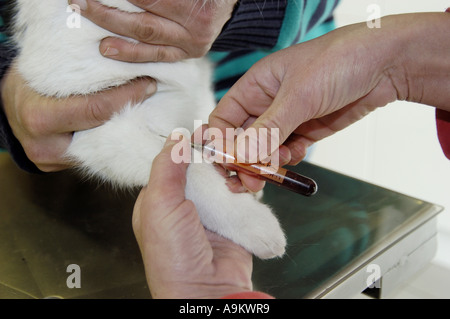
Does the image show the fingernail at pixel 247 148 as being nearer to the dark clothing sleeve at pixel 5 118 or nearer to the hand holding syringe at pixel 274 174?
the hand holding syringe at pixel 274 174

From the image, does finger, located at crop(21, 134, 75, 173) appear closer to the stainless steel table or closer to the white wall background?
the stainless steel table

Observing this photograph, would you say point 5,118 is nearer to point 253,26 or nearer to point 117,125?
point 117,125

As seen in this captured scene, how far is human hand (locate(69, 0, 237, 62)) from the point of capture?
772 millimetres

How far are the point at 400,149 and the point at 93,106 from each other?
149cm

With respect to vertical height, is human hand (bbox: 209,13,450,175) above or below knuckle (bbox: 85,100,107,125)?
above

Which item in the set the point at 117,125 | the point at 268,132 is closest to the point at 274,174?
the point at 268,132

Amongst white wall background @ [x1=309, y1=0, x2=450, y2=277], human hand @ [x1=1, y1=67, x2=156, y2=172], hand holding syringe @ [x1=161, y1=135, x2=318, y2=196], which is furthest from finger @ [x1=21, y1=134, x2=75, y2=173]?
white wall background @ [x1=309, y1=0, x2=450, y2=277]

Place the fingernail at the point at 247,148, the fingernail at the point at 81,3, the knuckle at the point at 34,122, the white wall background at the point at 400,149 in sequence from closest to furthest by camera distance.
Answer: the fingernail at the point at 247,148 < the fingernail at the point at 81,3 < the knuckle at the point at 34,122 < the white wall background at the point at 400,149

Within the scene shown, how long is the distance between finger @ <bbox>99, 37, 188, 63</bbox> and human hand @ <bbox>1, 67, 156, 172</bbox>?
52 millimetres

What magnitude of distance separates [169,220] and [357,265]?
38 centimetres

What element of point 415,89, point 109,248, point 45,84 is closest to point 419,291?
point 415,89

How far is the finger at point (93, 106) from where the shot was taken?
82 cm

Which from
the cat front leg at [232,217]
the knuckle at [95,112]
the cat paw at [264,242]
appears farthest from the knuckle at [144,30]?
the cat paw at [264,242]

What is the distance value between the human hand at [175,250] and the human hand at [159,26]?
0.77 ft
